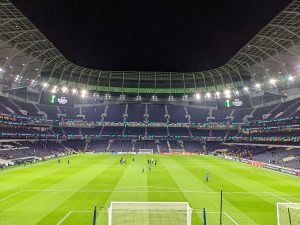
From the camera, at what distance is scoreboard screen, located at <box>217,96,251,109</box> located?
84.1 metres

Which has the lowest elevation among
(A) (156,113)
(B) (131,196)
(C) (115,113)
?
(B) (131,196)

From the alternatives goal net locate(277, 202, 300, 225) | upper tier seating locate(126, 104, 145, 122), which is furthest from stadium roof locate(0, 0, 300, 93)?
goal net locate(277, 202, 300, 225)

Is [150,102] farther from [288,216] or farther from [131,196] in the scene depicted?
[288,216]

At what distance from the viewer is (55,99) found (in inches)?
3376

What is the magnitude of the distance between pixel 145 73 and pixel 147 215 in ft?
283

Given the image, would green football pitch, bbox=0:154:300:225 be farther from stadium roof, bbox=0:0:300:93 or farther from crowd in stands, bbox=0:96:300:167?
crowd in stands, bbox=0:96:300:167

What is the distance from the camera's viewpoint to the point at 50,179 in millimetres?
35812

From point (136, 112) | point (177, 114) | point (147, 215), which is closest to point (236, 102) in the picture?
point (177, 114)

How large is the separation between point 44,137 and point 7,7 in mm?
52168

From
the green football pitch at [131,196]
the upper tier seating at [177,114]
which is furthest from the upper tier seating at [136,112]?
the green football pitch at [131,196]

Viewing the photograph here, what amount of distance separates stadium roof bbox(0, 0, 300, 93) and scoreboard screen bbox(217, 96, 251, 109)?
5.58 m

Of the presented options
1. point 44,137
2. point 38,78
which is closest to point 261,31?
point 38,78

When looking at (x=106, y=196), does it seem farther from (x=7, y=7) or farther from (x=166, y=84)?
(x=166, y=84)

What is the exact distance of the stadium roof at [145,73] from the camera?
4938cm
